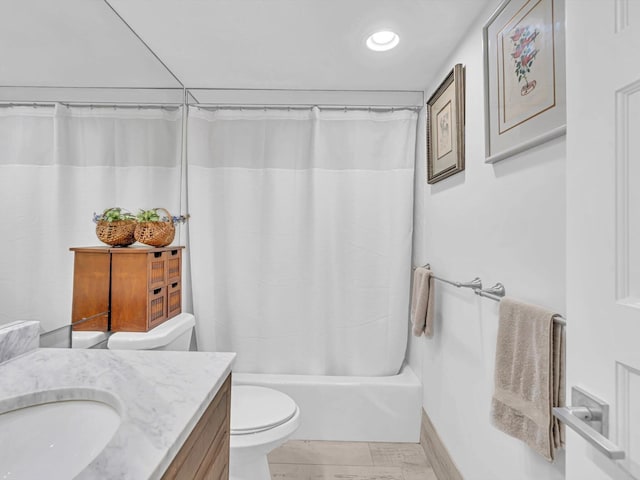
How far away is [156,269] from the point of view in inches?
69.6

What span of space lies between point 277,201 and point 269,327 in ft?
2.73

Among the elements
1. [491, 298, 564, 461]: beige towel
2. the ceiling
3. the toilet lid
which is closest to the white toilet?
the toilet lid

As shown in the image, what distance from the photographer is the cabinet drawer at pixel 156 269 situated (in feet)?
5.53

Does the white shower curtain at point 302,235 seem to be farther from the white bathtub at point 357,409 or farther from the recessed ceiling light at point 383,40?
the recessed ceiling light at point 383,40

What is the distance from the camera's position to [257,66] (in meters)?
2.05

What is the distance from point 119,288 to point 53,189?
0.56 metres

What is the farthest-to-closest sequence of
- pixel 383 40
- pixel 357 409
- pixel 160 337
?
pixel 357 409 → pixel 383 40 → pixel 160 337

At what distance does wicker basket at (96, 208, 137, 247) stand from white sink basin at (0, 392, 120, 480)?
83 cm

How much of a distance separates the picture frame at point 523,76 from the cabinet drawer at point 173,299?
1.66 metres

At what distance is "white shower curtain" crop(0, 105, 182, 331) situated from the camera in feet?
3.40

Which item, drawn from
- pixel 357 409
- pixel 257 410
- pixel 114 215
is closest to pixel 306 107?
pixel 114 215

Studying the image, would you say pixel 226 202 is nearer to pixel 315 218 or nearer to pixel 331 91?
pixel 315 218

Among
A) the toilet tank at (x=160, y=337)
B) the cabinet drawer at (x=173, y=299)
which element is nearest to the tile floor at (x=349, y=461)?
the toilet tank at (x=160, y=337)

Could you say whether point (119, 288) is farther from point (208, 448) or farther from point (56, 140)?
point (208, 448)
